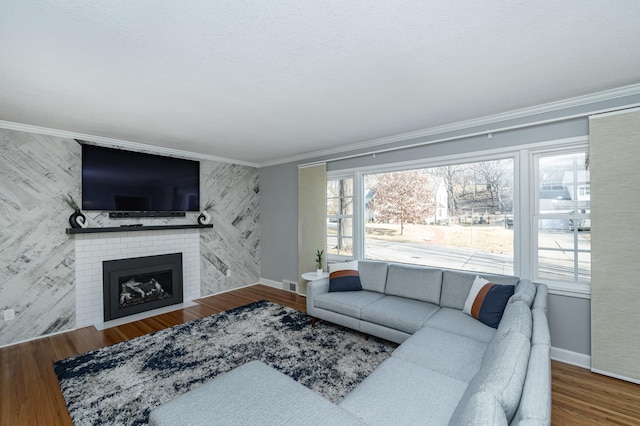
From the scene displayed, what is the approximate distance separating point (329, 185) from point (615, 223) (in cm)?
346

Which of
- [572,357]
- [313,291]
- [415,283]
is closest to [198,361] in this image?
[313,291]

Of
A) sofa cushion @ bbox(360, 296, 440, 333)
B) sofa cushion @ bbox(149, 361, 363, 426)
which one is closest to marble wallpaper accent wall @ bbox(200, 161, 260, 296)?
sofa cushion @ bbox(360, 296, 440, 333)

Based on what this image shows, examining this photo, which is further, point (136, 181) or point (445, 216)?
point (136, 181)

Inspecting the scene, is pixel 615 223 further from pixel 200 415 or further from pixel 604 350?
pixel 200 415

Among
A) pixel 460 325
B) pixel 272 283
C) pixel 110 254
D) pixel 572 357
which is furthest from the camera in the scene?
pixel 272 283

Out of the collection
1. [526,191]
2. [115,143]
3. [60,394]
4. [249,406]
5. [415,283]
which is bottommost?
[60,394]

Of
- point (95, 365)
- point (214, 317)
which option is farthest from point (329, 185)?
point (95, 365)

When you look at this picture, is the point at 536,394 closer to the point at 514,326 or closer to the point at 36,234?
the point at 514,326

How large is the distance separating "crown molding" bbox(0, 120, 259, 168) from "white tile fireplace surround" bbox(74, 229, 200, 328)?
1.29m

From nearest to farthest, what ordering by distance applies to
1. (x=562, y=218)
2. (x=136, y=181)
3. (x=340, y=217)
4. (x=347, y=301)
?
1. (x=562, y=218)
2. (x=347, y=301)
3. (x=136, y=181)
4. (x=340, y=217)

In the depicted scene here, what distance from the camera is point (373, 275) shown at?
3623 mm

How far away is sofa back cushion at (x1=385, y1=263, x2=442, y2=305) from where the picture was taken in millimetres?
3127

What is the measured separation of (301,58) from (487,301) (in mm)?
2679

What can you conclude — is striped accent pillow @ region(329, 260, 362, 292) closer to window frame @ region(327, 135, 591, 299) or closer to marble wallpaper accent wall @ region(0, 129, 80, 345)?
window frame @ region(327, 135, 591, 299)
